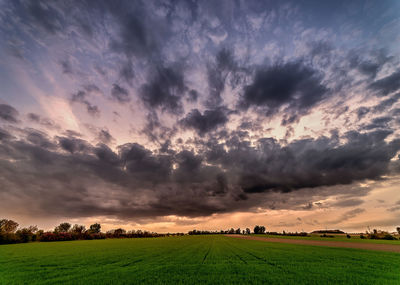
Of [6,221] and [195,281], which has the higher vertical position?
[6,221]

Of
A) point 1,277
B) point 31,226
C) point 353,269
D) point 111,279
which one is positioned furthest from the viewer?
point 31,226

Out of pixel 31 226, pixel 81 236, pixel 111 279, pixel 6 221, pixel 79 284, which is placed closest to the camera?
pixel 79 284

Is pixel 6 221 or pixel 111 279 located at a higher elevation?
pixel 6 221

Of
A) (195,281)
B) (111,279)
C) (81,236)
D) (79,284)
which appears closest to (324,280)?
(195,281)

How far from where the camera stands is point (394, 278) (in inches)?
639

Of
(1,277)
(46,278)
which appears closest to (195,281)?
(46,278)

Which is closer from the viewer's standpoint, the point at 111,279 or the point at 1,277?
the point at 111,279

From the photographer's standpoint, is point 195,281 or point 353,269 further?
point 353,269

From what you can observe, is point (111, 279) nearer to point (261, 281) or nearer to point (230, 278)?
point (230, 278)

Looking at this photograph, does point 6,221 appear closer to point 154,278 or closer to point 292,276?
point 154,278

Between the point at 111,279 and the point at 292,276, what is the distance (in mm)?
14491

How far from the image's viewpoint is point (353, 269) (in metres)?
19.8

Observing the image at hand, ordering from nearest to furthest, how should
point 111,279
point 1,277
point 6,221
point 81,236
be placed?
point 111,279
point 1,277
point 81,236
point 6,221

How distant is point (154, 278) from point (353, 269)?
769 inches
